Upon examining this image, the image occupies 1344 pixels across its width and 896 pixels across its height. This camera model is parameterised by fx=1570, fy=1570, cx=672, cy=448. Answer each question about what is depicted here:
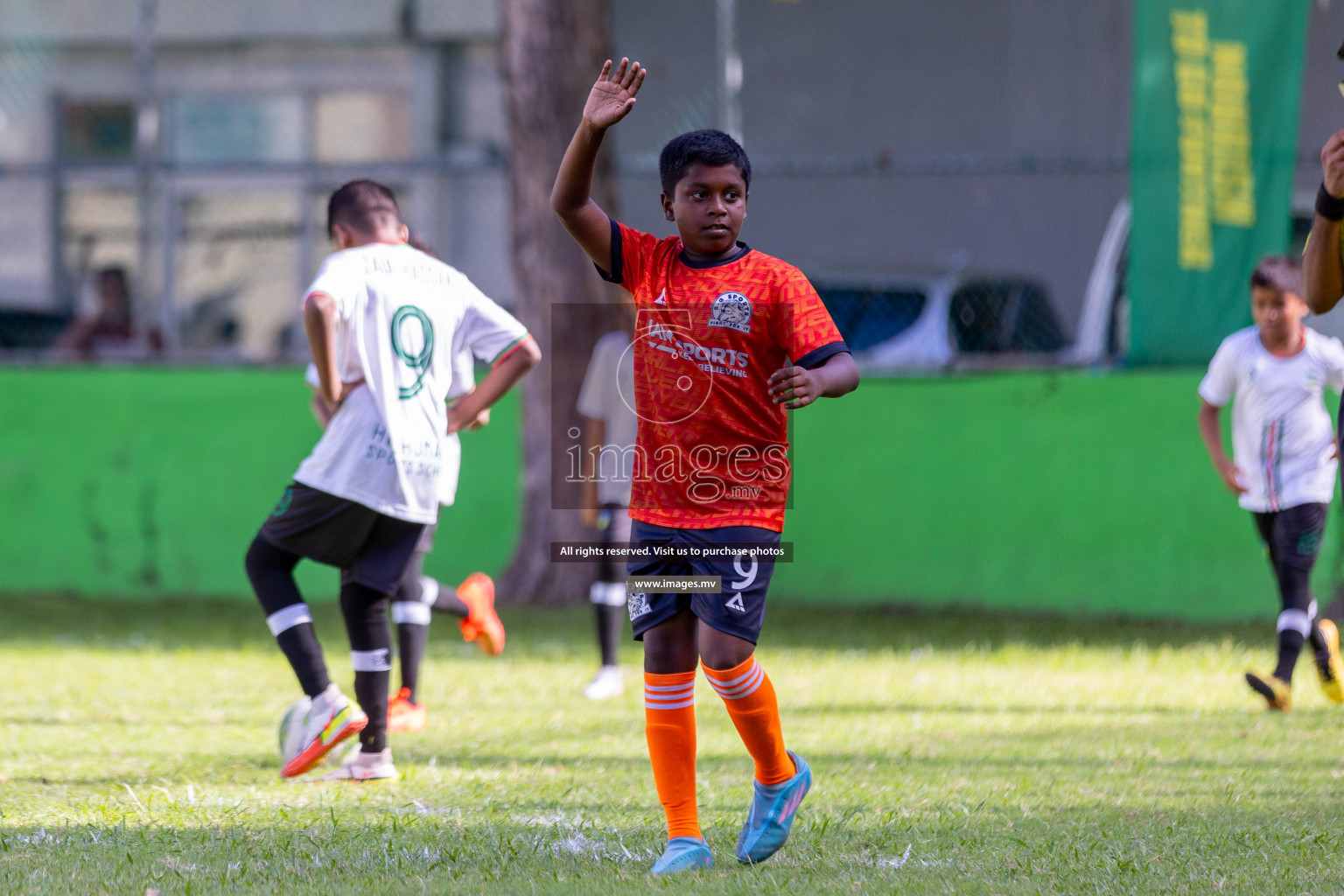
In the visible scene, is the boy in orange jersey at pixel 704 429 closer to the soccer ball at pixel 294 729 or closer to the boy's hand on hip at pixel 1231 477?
the soccer ball at pixel 294 729

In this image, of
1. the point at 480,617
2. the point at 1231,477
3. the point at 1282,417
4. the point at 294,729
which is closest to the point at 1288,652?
the point at 1231,477

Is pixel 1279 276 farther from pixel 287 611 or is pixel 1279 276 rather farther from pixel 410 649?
pixel 287 611

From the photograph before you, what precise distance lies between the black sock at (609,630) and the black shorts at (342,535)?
199cm

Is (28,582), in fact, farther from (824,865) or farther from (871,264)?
(824,865)

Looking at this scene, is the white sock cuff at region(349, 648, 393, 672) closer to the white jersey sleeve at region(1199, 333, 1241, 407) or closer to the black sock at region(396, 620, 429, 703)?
the black sock at region(396, 620, 429, 703)

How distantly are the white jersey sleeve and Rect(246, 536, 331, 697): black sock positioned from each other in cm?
385

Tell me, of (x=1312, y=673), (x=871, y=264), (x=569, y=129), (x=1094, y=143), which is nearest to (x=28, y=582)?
(x=569, y=129)

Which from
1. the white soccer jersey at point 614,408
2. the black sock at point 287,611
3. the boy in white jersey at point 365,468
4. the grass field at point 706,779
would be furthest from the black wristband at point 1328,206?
the white soccer jersey at point 614,408

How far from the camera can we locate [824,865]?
3.77m

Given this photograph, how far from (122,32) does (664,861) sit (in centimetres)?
1549

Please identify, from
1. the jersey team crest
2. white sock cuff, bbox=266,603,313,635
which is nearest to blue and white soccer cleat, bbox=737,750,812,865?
the jersey team crest

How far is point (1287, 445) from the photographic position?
6473mm

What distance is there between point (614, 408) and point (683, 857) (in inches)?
138

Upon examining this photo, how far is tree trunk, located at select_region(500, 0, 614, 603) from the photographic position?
32.4 feet
